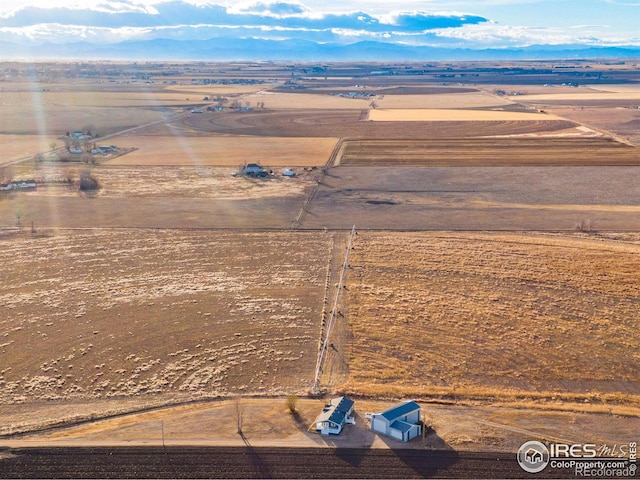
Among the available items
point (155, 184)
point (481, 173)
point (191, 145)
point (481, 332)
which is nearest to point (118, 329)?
point (481, 332)

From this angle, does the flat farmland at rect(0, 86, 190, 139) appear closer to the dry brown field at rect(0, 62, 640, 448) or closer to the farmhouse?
the dry brown field at rect(0, 62, 640, 448)

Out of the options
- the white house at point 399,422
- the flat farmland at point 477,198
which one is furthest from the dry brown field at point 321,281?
the white house at point 399,422

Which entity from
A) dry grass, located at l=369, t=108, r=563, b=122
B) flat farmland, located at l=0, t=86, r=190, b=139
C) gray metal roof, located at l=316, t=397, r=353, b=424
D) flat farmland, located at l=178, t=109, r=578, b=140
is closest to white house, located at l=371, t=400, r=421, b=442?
gray metal roof, located at l=316, t=397, r=353, b=424

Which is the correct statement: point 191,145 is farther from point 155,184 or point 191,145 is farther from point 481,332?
point 481,332

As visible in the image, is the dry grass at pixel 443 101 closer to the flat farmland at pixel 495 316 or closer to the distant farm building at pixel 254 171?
the distant farm building at pixel 254 171

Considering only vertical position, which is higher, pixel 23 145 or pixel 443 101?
pixel 443 101

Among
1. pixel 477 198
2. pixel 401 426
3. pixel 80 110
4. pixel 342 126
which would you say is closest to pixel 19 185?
pixel 477 198

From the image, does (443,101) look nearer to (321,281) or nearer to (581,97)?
(581,97)
